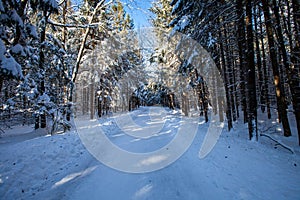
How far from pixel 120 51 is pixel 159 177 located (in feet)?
60.4

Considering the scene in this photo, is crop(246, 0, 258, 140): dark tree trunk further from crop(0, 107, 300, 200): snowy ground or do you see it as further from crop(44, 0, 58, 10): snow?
crop(44, 0, 58, 10): snow

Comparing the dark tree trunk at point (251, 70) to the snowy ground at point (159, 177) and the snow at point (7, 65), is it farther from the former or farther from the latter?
the snow at point (7, 65)

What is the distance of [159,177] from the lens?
4438 millimetres

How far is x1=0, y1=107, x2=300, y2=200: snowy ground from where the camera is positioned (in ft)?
12.0

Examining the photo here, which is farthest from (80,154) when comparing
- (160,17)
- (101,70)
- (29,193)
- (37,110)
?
(160,17)

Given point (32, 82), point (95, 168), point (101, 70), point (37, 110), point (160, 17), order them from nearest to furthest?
point (95, 168) < point (37, 110) < point (32, 82) < point (160, 17) < point (101, 70)

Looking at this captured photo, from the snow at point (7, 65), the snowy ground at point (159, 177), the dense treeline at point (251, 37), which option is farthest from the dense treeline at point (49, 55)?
the dense treeline at point (251, 37)

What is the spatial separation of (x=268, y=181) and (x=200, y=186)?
5.62ft

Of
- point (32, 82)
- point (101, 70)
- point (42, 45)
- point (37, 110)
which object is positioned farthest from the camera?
point (101, 70)

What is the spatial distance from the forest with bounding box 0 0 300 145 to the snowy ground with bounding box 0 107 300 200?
255 centimetres

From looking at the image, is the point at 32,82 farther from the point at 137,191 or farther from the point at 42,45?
the point at 137,191

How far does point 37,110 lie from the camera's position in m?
8.94

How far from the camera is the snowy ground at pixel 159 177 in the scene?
365 cm

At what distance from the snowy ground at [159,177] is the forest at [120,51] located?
255cm
